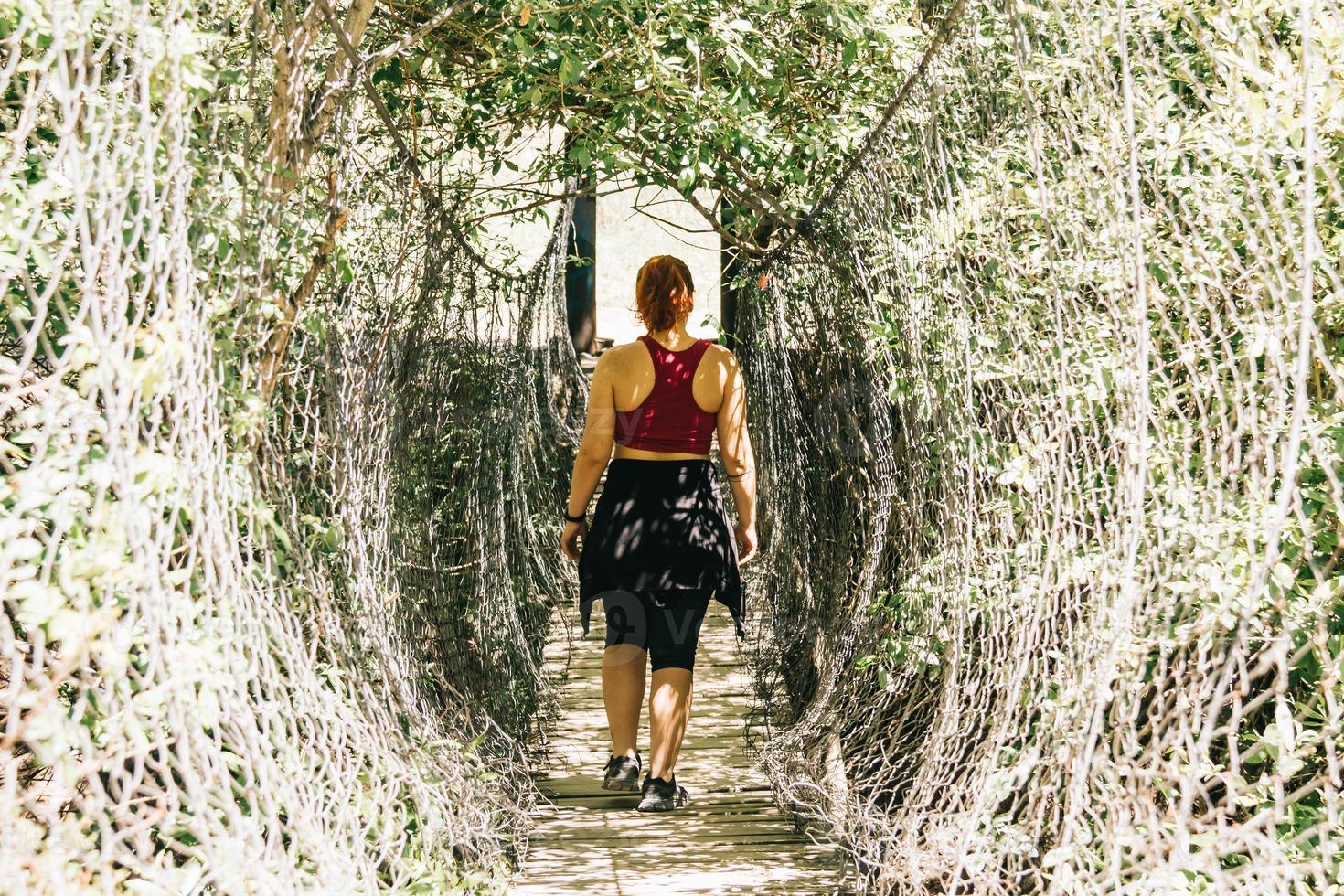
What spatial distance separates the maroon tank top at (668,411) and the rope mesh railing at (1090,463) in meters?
0.55

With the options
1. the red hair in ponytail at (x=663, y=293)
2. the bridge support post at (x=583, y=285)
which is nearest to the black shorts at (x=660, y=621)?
the red hair in ponytail at (x=663, y=293)

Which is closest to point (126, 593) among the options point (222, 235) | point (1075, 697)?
→ point (222, 235)

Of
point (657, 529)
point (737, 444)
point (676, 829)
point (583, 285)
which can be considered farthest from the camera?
point (583, 285)

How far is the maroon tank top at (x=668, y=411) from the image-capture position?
4.05 metres

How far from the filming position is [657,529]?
159 inches

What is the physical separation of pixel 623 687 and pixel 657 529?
51 cm

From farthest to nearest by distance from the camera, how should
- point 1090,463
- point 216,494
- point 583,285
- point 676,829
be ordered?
point 583,285 → point 676,829 → point 1090,463 → point 216,494

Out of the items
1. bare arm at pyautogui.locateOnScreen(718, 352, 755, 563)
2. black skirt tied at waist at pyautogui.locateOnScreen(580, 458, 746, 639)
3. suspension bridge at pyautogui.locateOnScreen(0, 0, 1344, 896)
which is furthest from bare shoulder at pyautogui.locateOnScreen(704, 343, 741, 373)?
suspension bridge at pyautogui.locateOnScreen(0, 0, 1344, 896)

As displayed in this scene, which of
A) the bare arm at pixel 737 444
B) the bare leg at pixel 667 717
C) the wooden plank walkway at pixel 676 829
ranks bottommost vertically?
the wooden plank walkway at pixel 676 829

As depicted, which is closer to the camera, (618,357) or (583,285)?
(618,357)

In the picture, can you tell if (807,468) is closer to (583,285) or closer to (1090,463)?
(1090,463)

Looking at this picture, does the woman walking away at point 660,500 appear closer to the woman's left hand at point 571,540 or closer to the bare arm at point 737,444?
the bare arm at point 737,444

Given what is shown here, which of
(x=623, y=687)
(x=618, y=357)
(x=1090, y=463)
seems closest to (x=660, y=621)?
(x=623, y=687)

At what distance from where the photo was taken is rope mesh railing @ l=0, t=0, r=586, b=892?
187cm
